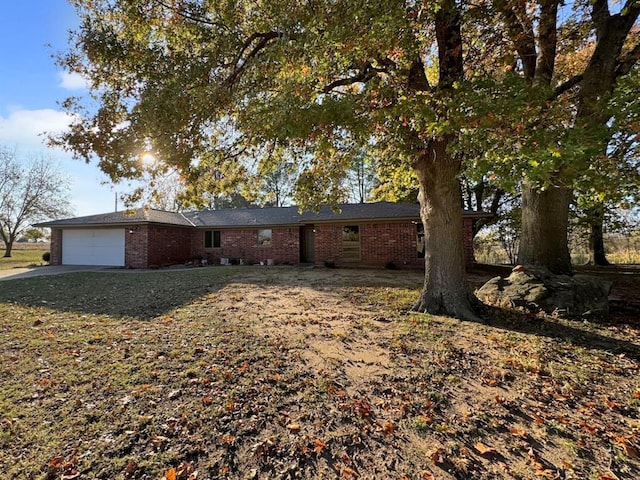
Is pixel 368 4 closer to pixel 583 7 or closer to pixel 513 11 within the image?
pixel 513 11

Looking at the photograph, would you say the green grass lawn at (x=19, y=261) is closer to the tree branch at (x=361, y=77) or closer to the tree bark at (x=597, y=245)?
the tree branch at (x=361, y=77)

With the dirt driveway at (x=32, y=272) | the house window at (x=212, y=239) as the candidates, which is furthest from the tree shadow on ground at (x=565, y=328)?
the dirt driveway at (x=32, y=272)

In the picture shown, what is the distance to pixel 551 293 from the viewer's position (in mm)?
6551

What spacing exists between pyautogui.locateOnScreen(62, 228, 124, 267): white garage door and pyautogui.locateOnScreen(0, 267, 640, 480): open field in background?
1144cm

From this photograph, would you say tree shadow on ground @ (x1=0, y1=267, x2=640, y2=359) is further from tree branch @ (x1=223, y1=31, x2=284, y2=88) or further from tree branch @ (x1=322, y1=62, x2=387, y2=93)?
tree branch @ (x1=322, y1=62, x2=387, y2=93)

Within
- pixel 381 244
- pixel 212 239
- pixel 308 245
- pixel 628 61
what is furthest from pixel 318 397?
pixel 212 239

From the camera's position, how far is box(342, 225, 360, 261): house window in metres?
15.5

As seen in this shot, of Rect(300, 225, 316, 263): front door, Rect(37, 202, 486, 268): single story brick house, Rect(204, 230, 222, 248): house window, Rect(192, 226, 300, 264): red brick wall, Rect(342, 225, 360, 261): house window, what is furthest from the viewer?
Rect(204, 230, 222, 248): house window

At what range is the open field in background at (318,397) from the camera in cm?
245

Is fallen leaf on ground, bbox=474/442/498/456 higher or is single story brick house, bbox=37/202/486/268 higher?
single story brick house, bbox=37/202/486/268

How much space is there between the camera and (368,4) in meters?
4.61

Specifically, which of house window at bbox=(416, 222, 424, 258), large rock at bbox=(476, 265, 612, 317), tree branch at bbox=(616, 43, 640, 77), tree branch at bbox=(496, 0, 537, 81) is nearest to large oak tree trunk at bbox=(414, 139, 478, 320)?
large rock at bbox=(476, 265, 612, 317)

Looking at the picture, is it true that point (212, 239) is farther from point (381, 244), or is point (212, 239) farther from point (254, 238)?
point (381, 244)

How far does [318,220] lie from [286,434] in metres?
13.3
